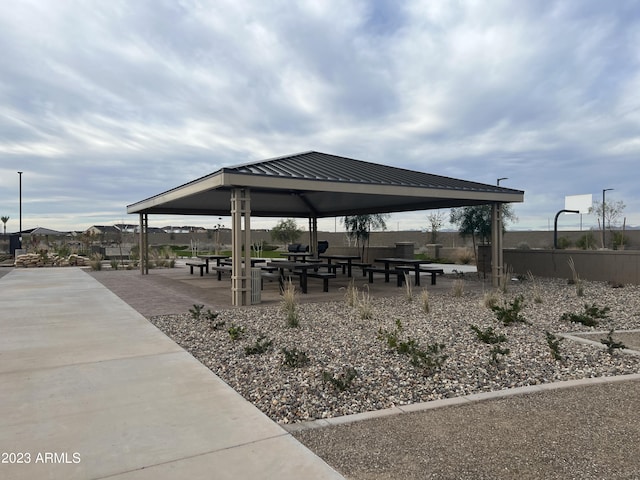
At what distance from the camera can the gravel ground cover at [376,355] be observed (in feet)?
14.3

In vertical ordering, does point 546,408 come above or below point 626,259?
below

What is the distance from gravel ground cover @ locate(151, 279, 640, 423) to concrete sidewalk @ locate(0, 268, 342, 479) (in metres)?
0.40

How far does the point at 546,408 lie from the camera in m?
4.00

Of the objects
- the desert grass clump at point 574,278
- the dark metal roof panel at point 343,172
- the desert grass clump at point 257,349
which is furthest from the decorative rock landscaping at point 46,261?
the desert grass clump at point 574,278

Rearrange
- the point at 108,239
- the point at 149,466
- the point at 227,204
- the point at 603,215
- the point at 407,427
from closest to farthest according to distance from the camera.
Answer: the point at 149,466 < the point at 407,427 < the point at 227,204 < the point at 603,215 < the point at 108,239

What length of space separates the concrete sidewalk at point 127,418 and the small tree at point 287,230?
33762mm

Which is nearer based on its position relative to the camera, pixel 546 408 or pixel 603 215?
pixel 546 408

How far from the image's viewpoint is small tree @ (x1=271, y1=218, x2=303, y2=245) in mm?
40438

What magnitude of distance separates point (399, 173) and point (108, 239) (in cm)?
2940

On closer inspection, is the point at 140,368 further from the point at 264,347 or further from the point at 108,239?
the point at 108,239

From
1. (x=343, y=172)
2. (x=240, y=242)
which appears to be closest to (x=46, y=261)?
(x=240, y=242)

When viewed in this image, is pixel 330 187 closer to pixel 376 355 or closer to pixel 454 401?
pixel 376 355

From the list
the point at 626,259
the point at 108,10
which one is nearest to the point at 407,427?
the point at 108,10

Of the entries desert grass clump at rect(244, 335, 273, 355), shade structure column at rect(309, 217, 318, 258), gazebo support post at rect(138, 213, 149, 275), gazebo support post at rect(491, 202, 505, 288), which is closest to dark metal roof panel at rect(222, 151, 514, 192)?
gazebo support post at rect(491, 202, 505, 288)
